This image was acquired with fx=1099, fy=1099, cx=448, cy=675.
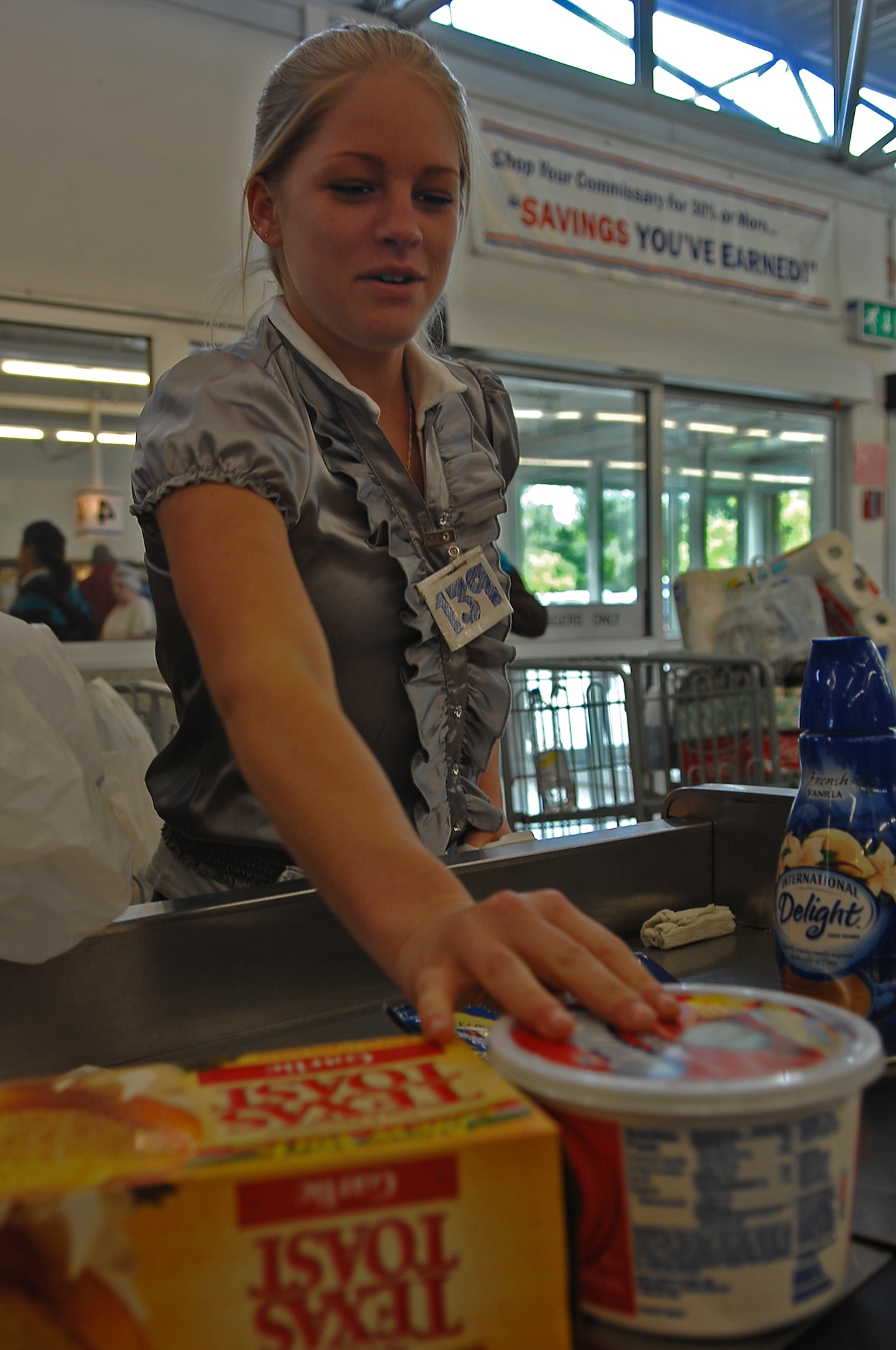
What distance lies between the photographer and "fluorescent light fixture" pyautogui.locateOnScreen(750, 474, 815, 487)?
6184 millimetres

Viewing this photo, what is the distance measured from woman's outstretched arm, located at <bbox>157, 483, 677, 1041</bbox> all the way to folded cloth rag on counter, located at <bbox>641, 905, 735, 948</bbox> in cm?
46

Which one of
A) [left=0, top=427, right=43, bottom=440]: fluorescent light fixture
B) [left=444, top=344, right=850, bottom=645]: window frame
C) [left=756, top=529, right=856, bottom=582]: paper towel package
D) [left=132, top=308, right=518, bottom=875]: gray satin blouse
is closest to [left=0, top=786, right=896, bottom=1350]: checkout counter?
[left=132, top=308, right=518, bottom=875]: gray satin blouse

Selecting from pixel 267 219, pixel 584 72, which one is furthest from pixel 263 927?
pixel 584 72

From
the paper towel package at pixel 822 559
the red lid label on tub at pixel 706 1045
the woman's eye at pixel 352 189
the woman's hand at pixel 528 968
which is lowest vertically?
the red lid label on tub at pixel 706 1045

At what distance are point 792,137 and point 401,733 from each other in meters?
5.66

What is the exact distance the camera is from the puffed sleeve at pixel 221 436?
848 mm

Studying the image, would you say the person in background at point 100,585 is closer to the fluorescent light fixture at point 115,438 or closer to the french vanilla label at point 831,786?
the fluorescent light fixture at point 115,438

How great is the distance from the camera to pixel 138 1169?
0.38 m

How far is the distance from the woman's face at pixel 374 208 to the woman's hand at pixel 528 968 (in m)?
0.62

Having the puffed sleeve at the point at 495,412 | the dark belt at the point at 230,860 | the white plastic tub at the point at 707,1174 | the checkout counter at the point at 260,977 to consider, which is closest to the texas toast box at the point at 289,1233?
the white plastic tub at the point at 707,1174

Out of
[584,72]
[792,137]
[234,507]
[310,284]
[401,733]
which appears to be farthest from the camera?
[792,137]

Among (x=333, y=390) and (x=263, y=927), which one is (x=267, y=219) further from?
(x=263, y=927)

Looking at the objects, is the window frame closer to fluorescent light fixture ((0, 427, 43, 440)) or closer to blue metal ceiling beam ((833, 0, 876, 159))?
blue metal ceiling beam ((833, 0, 876, 159))

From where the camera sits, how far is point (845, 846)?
0.72 m
